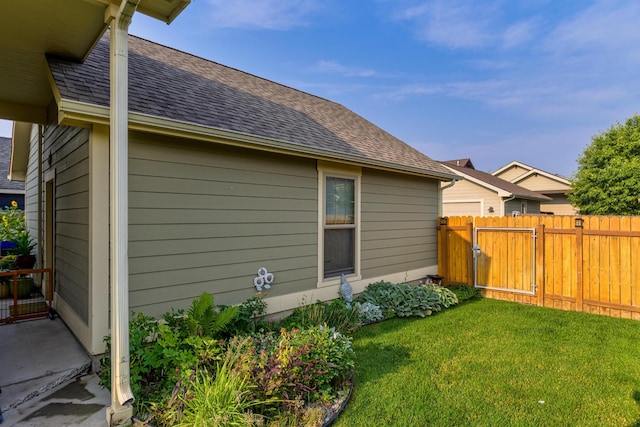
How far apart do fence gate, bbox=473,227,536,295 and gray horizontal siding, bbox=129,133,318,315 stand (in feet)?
13.7

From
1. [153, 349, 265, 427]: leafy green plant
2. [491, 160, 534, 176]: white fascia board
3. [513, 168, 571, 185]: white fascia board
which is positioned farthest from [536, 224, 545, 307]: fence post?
[491, 160, 534, 176]: white fascia board

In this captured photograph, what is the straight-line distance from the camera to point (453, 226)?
26.2 feet

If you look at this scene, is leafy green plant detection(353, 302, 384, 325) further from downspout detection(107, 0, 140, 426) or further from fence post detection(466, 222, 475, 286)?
downspout detection(107, 0, 140, 426)

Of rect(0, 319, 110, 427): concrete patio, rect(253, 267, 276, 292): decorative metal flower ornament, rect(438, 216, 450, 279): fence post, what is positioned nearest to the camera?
rect(0, 319, 110, 427): concrete patio

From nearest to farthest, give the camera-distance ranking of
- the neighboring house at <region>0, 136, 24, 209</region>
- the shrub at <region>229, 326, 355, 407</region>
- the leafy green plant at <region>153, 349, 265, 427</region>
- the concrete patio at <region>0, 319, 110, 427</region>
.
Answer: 1. the leafy green plant at <region>153, 349, 265, 427</region>
2. the concrete patio at <region>0, 319, 110, 427</region>
3. the shrub at <region>229, 326, 355, 407</region>
4. the neighboring house at <region>0, 136, 24, 209</region>

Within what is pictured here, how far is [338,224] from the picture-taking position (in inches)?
230

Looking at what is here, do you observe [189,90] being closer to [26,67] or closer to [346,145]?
[26,67]

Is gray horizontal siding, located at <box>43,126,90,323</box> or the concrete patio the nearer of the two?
the concrete patio

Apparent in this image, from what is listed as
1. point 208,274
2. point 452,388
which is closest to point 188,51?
point 208,274

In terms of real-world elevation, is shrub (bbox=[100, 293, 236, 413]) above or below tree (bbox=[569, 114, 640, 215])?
below

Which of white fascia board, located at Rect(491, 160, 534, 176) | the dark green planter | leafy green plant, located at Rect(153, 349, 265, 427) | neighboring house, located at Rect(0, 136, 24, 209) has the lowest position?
leafy green plant, located at Rect(153, 349, 265, 427)

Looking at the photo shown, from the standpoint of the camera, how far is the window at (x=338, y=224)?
5.61 m

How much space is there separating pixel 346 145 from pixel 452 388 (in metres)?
4.20

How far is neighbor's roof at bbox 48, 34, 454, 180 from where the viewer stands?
3680 mm
